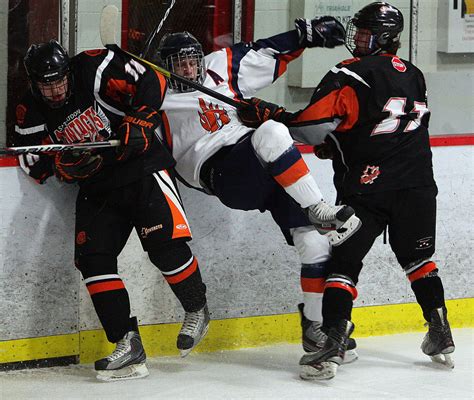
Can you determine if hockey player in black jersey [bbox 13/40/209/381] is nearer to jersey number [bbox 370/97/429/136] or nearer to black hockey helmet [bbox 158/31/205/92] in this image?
black hockey helmet [bbox 158/31/205/92]

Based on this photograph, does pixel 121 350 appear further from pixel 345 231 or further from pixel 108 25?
pixel 108 25

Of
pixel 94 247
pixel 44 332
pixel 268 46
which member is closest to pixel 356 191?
pixel 268 46

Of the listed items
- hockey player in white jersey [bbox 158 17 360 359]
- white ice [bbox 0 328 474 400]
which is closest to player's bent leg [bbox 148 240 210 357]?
white ice [bbox 0 328 474 400]

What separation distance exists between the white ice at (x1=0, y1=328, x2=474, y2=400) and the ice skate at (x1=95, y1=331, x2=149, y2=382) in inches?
1.3

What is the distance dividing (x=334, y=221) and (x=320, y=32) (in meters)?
0.80

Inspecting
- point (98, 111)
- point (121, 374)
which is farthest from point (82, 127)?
point (121, 374)

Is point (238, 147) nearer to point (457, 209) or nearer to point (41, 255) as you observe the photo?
point (41, 255)

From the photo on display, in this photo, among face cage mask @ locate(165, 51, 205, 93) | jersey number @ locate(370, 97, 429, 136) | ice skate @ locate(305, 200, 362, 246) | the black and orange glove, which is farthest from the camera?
the black and orange glove

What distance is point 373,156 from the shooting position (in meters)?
3.99

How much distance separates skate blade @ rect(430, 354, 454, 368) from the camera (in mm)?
4188

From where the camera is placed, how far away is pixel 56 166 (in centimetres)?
395

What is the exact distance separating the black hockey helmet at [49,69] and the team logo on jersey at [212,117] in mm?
485

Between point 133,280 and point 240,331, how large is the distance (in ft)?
1.56

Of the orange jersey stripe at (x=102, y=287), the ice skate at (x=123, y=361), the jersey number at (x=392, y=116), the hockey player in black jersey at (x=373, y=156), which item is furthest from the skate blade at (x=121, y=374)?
the jersey number at (x=392, y=116)
